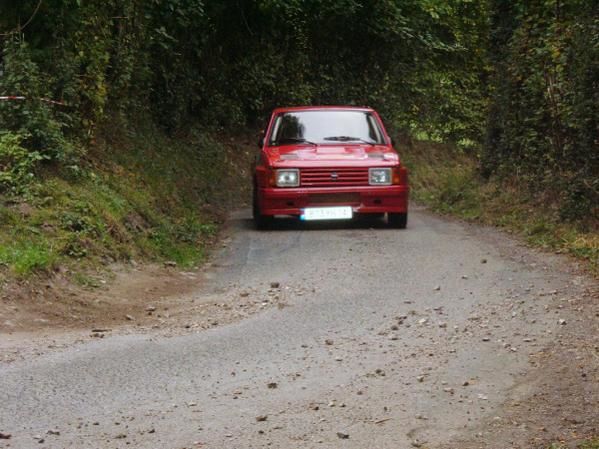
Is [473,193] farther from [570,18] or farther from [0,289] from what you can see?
[0,289]

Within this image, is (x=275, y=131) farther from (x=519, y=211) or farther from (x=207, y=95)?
(x=207, y=95)

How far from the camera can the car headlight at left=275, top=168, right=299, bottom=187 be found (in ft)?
51.3

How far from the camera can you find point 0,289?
31.4ft

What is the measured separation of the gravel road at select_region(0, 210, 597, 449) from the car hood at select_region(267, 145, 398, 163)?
385 cm

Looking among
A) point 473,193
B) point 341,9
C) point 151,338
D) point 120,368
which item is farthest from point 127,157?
point 341,9

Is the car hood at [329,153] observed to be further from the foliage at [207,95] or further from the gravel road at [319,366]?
the gravel road at [319,366]

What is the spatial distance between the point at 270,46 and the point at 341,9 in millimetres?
2103

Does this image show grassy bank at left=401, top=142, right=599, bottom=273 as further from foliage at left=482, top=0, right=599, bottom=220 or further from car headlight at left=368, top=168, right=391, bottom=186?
car headlight at left=368, top=168, right=391, bottom=186

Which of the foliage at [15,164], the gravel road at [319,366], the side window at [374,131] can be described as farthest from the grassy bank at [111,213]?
the side window at [374,131]

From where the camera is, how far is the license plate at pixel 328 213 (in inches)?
613

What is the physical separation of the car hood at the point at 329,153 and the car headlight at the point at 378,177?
0.19 metres

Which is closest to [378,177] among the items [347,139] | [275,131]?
[347,139]

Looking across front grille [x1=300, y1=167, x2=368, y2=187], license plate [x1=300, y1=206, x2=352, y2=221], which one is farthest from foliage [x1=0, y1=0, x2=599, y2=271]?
front grille [x1=300, y1=167, x2=368, y2=187]

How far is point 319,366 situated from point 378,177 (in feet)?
27.4
